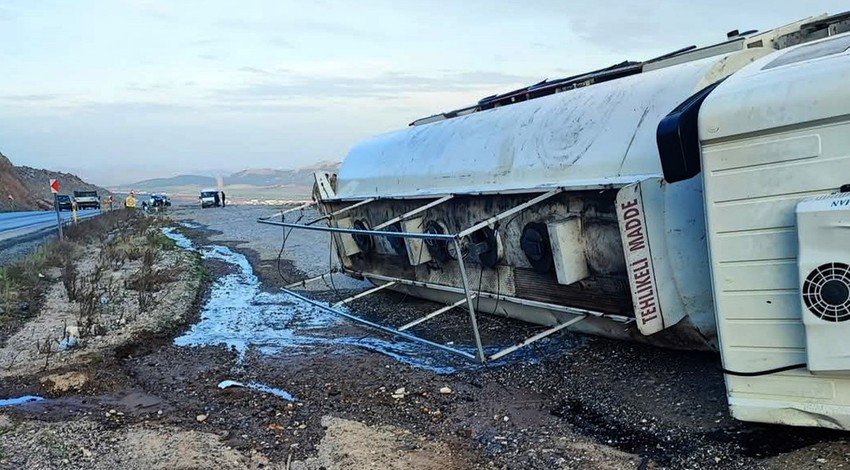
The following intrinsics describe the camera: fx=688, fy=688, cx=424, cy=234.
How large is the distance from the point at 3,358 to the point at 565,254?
5.67 m

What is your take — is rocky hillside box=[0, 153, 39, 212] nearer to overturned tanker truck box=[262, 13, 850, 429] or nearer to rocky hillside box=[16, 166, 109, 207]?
rocky hillside box=[16, 166, 109, 207]

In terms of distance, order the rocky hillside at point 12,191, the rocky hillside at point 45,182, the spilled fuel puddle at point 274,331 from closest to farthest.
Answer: the spilled fuel puddle at point 274,331, the rocky hillside at point 12,191, the rocky hillside at point 45,182

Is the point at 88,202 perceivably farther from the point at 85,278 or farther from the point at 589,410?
the point at 589,410

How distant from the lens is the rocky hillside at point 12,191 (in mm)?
51150

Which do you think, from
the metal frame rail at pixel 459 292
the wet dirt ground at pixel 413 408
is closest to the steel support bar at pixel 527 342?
the metal frame rail at pixel 459 292

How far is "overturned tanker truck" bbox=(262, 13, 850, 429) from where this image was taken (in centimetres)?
333

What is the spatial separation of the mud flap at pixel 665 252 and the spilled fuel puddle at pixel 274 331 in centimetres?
145

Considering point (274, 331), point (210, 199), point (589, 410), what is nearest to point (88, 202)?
point (210, 199)

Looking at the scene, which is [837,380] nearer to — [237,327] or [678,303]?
[678,303]

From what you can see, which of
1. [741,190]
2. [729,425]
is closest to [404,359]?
[729,425]

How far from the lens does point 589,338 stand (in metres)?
6.14

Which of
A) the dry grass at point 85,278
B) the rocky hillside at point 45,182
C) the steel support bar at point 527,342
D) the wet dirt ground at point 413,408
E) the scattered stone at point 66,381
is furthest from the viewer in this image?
the rocky hillside at point 45,182

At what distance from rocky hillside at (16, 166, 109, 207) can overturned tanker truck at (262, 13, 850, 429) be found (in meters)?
57.4

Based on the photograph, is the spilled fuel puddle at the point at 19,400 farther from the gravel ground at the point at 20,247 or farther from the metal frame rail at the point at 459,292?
the gravel ground at the point at 20,247
